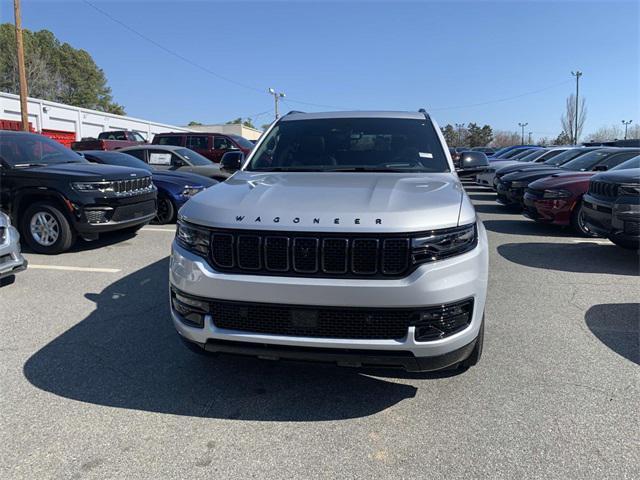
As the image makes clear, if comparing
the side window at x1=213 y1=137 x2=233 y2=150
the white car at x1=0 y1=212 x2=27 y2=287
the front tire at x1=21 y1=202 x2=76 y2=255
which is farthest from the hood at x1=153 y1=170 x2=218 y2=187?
the side window at x1=213 y1=137 x2=233 y2=150

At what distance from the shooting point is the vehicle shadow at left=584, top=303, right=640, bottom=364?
384 cm

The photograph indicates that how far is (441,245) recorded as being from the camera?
2672 millimetres

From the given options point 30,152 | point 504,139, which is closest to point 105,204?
point 30,152

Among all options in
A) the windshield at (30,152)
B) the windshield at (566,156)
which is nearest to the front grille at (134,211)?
the windshield at (30,152)

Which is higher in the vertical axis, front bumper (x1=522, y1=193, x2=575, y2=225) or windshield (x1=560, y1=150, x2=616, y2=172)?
Result: windshield (x1=560, y1=150, x2=616, y2=172)

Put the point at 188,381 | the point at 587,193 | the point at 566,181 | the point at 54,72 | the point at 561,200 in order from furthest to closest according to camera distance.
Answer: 1. the point at 54,72
2. the point at 566,181
3. the point at 561,200
4. the point at 587,193
5. the point at 188,381

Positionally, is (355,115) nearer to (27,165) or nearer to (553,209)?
(27,165)

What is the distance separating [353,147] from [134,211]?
450 cm

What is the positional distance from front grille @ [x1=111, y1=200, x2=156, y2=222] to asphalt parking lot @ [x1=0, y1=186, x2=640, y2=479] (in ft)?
8.04

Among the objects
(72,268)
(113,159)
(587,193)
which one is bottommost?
(72,268)

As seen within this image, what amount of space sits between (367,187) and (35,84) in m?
69.2

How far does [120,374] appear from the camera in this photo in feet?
11.1

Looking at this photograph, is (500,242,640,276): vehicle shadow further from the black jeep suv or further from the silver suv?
the black jeep suv

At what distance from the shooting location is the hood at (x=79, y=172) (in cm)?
681
